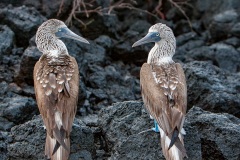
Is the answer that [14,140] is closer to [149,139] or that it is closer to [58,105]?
[58,105]

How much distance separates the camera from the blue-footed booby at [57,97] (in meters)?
7.59

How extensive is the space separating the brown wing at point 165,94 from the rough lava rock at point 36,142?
0.74 meters

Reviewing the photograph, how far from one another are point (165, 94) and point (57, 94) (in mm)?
1114

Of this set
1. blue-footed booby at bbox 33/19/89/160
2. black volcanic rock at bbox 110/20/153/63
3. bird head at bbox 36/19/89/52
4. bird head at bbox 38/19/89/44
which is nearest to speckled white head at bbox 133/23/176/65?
bird head at bbox 36/19/89/52

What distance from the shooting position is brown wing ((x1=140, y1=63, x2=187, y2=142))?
775 cm

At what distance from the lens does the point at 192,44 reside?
43.4 feet

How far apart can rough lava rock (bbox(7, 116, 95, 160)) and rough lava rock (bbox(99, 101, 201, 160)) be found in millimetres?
308

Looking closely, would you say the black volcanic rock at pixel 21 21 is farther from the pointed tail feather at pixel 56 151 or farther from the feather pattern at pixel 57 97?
the pointed tail feather at pixel 56 151

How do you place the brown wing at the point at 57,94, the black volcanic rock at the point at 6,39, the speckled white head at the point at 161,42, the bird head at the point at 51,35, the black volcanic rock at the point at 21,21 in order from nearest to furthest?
the brown wing at the point at 57,94 → the speckled white head at the point at 161,42 → the bird head at the point at 51,35 → the black volcanic rock at the point at 6,39 → the black volcanic rock at the point at 21,21

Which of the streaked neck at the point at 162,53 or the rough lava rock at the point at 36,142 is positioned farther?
the streaked neck at the point at 162,53

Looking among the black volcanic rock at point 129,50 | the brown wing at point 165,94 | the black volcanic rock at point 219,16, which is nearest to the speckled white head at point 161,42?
the brown wing at point 165,94

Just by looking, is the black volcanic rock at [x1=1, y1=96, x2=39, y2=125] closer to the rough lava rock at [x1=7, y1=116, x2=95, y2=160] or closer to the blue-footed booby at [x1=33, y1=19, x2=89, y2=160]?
the blue-footed booby at [x1=33, y1=19, x2=89, y2=160]

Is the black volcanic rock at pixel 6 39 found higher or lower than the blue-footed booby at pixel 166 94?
lower

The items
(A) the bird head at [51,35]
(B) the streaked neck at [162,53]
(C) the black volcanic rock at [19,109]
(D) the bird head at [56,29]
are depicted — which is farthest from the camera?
(C) the black volcanic rock at [19,109]
